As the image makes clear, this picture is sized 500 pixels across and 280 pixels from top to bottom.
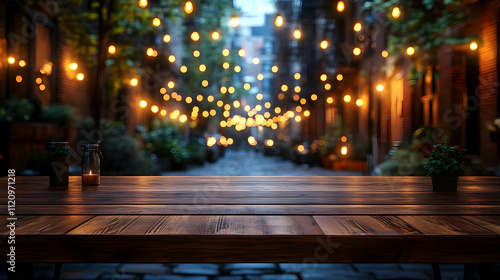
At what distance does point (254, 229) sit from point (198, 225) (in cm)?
24

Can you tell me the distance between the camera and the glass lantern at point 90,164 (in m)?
3.04

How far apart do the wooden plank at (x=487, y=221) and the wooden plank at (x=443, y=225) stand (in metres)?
0.03

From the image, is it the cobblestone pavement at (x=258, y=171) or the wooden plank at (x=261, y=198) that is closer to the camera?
the wooden plank at (x=261, y=198)

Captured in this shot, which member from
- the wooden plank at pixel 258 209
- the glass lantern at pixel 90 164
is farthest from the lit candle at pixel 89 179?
the wooden plank at pixel 258 209

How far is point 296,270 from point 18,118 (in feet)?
23.4

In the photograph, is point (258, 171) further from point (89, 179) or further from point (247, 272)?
point (89, 179)

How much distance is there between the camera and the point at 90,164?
3.11 metres

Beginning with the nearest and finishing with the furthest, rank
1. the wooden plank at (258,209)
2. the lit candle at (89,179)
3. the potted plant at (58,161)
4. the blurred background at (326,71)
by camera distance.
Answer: the wooden plank at (258,209), the potted plant at (58,161), the lit candle at (89,179), the blurred background at (326,71)

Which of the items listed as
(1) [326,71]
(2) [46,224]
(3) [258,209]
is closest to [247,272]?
(3) [258,209]

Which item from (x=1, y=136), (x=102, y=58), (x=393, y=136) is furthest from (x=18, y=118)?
(x=393, y=136)

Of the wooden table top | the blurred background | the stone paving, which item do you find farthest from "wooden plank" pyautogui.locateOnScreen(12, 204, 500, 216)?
the blurred background

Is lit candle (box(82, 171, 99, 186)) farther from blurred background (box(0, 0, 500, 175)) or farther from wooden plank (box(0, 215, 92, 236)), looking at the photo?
blurred background (box(0, 0, 500, 175))

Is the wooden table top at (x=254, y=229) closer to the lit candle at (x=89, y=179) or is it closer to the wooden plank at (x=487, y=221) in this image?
the wooden plank at (x=487, y=221)

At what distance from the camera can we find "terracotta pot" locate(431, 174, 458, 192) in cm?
290
